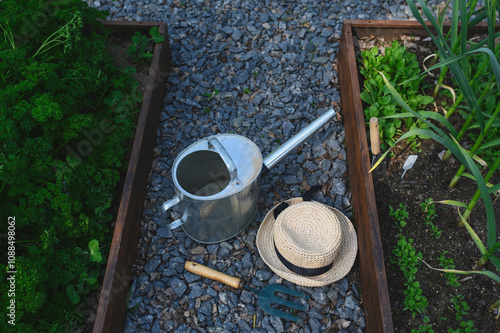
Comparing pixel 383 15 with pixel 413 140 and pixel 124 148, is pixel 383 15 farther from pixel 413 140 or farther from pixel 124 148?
pixel 124 148

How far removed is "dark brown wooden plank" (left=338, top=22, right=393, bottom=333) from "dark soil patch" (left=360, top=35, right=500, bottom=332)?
116 millimetres

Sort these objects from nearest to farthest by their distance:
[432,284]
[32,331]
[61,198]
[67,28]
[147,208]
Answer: [32,331] < [61,198] < [432,284] < [67,28] < [147,208]

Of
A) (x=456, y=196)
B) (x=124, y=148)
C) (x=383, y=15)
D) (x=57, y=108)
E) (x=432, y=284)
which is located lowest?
(x=432, y=284)

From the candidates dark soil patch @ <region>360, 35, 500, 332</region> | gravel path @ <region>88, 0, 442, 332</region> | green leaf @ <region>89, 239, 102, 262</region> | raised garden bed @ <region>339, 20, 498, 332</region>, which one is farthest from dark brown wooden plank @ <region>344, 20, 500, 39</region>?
green leaf @ <region>89, 239, 102, 262</region>

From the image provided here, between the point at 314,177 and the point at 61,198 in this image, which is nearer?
the point at 61,198

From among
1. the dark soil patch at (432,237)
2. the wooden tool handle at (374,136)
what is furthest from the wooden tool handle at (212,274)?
the wooden tool handle at (374,136)

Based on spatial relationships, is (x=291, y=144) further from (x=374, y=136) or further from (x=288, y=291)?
(x=288, y=291)

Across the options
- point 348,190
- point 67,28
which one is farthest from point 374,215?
point 67,28

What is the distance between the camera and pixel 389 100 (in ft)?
8.09

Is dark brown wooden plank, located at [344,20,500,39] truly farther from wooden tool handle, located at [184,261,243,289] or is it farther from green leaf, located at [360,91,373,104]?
wooden tool handle, located at [184,261,243,289]

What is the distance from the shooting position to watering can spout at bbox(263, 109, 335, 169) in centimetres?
219

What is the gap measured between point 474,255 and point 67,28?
7.48 feet

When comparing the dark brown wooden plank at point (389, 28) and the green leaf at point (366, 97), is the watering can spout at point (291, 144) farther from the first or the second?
the dark brown wooden plank at point (389, 28)

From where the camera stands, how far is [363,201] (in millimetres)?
2182
